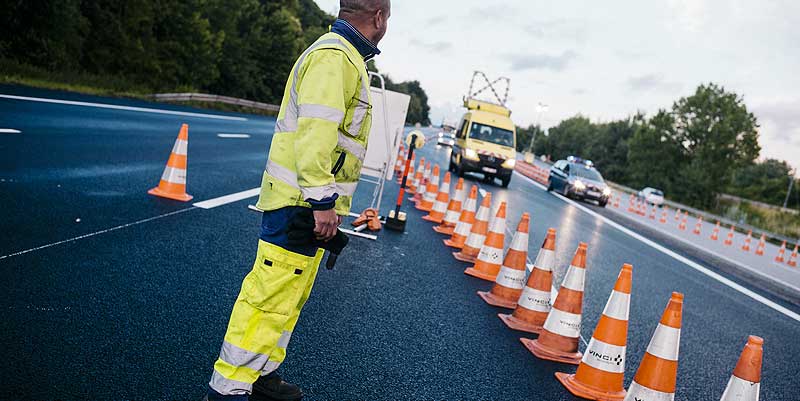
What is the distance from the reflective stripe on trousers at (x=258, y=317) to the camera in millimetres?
2645

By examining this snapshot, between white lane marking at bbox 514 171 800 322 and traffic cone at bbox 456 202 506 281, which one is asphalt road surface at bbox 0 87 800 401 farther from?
traffic cone at bbox 456 202 506 281

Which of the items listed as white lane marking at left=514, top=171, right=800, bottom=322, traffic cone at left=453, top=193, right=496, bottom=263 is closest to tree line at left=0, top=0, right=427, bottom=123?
traffic cone at left=453, top=193, right=496, bottom=263

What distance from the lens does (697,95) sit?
8406cm

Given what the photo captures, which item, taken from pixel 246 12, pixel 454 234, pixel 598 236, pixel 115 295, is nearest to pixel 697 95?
pixel 246 12

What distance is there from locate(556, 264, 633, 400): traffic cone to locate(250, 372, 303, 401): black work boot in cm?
205

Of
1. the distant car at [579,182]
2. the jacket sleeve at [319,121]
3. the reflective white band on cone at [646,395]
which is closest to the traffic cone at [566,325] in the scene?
the reflective white band on cone at [646,395]

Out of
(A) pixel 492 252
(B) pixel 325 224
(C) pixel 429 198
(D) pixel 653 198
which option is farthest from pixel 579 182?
(D) pixel 653 198

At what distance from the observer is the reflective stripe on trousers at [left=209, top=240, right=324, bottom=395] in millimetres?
2645

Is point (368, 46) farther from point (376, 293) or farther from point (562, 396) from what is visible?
point (376, 293)

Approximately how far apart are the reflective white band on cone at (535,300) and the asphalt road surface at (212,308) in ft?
1.04

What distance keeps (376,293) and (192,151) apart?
8.73m

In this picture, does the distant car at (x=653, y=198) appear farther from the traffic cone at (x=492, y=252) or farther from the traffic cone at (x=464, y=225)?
the traffic cone at (x=492, y=252)

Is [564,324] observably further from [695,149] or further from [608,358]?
[695,149]

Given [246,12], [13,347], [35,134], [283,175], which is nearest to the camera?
[283,175]
